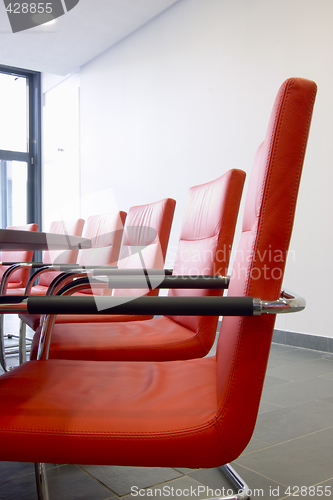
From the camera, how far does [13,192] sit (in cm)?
683

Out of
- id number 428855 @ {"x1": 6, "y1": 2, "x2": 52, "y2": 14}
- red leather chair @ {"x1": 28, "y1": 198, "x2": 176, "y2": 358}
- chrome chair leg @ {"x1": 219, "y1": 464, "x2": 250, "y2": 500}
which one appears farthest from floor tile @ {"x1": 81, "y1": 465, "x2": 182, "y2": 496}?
id number 428855 @ {"x1": 6, "y1": 2, "x2": 52, "y2": 14}

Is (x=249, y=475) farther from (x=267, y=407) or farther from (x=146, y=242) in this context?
(x=146, y=242)

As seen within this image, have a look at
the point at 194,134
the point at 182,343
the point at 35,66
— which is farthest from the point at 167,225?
the point at 35,66

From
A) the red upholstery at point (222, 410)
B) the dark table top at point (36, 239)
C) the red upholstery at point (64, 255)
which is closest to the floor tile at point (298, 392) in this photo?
the dark table top at point (36, 239)

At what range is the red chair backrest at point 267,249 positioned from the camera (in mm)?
667

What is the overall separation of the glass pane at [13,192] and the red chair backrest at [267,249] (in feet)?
21.3

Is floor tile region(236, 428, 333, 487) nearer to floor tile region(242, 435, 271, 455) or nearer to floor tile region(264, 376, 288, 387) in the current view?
floor tile region(242, 435, 271, 455)

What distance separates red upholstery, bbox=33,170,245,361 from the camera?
1.30m

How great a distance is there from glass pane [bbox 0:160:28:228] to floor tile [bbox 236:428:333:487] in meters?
5.95

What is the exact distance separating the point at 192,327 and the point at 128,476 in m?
0.49

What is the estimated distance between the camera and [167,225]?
1934mm

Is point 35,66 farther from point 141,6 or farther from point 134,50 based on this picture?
point 141,6

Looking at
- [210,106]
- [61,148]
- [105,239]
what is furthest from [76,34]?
[105,239]

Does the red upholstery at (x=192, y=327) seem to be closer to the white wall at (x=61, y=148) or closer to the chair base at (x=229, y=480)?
the chair base at (x=229, y=480)
